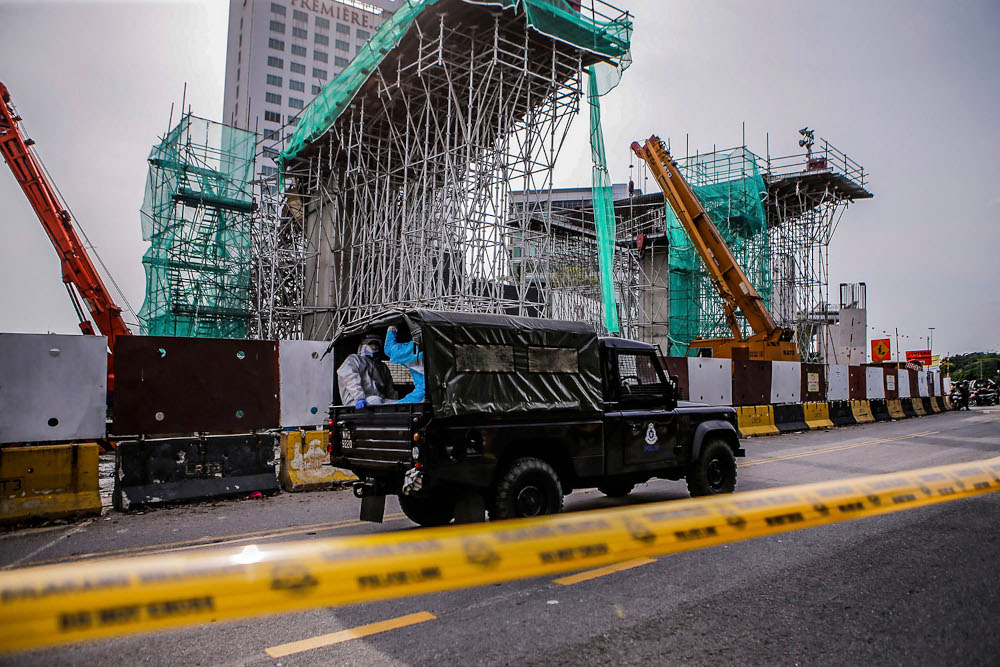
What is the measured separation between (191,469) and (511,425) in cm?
481

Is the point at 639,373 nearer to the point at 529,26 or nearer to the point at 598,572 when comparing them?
the point at 598,572

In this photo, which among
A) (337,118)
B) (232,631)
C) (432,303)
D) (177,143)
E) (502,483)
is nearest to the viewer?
(232,631)

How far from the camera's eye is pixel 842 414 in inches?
833

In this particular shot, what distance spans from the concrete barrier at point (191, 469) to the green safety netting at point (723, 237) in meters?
26.5

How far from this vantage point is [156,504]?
7875 millimetres

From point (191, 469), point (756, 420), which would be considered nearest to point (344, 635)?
point (191, 469)

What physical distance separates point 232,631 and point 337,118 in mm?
25748

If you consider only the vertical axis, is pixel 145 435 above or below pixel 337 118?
below

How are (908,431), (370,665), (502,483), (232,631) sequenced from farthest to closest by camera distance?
(908,431) < (502,483) < (232,631) < (370,665)

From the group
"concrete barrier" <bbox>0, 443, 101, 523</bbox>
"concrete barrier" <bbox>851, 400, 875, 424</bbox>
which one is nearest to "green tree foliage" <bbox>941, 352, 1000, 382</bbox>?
"concrete barrier" <bbox>851, 400, 875, 424</bbox>

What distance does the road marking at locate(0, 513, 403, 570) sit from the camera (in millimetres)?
5617

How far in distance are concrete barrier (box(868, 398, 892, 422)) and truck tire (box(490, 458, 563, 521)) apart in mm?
21103

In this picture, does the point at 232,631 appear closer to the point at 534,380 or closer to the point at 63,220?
the point at 534,380

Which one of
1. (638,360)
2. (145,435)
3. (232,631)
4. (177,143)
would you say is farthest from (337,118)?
(232,631)
